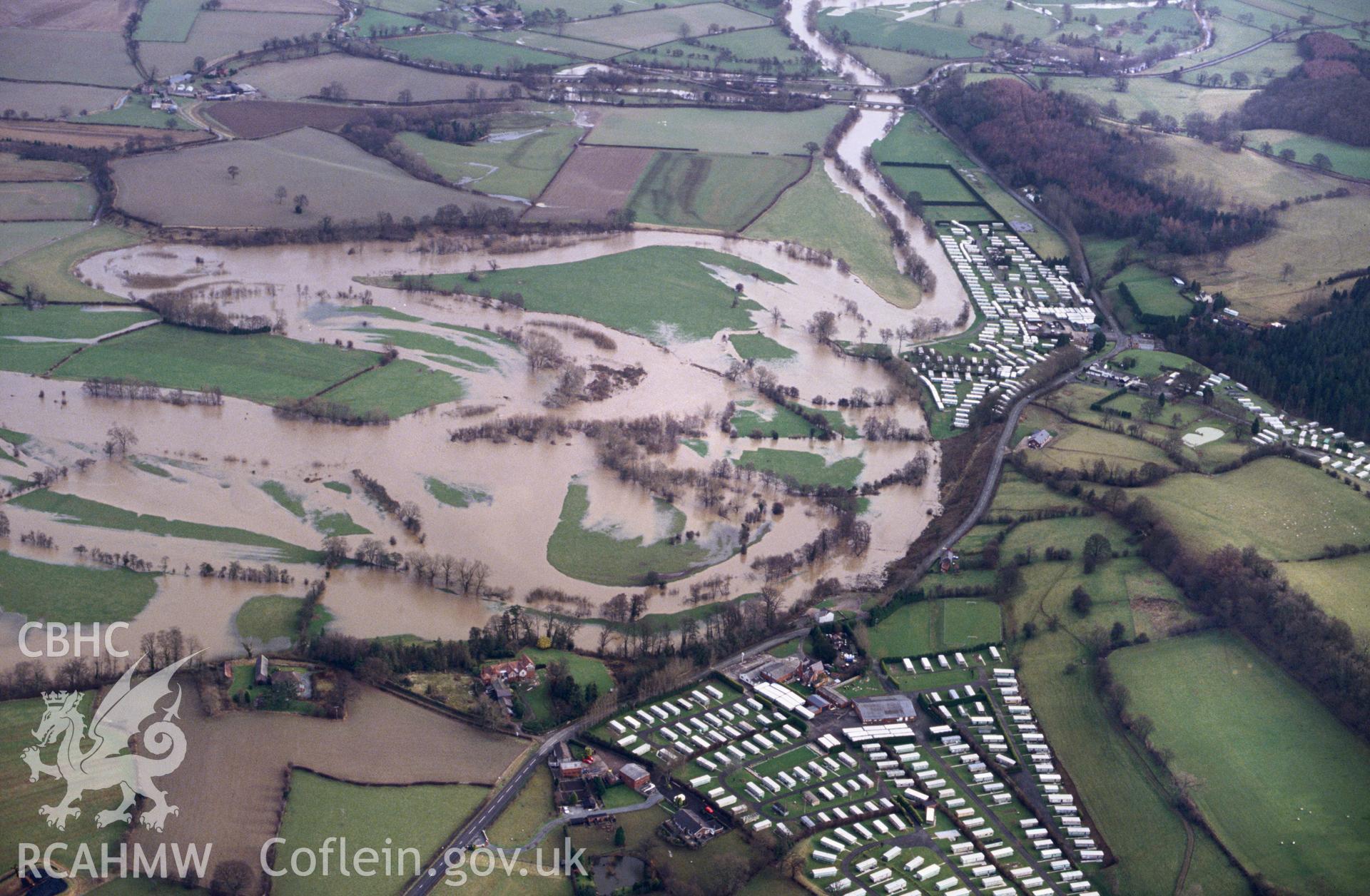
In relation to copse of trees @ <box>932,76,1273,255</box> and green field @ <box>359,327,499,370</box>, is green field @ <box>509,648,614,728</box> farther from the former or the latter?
copse of trees @ <box>932,76,1273,255</box>

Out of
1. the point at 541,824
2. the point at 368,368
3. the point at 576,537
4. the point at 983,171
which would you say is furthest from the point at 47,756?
the point at 983,171

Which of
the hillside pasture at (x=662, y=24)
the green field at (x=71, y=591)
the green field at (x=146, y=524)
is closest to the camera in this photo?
the green field at (x=71, y=591)

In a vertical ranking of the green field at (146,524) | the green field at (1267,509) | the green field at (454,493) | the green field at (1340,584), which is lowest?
the green field at (146,524)

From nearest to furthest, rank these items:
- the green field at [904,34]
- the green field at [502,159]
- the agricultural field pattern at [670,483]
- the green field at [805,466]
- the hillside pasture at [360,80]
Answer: the agricultural field pattern at [670,483] < the green field at [805,466] < the green field at [502,159] < the hillside pasture at [360,80] < the green field at [904,34]

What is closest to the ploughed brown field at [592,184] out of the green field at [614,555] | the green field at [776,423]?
the green field at [776,423]

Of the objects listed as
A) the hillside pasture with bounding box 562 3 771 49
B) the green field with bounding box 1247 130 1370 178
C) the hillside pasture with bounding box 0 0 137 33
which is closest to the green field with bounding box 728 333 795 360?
the green field with bounding box 1247 130 1370 178

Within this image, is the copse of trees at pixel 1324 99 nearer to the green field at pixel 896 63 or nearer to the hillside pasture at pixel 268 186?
the green field at pixel 896 63

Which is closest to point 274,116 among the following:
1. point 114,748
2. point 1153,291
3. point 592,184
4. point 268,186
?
point 268,186
